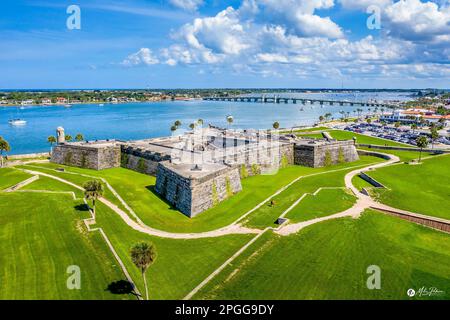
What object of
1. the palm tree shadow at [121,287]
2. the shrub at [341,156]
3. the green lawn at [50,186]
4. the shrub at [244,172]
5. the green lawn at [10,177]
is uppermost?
the shrub at [341,156]

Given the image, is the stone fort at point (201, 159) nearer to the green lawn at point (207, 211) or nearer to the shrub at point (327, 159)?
the shrub at point (327, 159)

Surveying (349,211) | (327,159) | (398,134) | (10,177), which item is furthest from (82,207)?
(398,134)

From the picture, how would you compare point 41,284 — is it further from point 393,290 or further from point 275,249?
point 393,290

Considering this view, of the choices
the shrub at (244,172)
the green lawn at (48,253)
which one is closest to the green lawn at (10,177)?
the green lawn at (48,253)

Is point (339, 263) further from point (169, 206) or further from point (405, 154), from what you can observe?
point (405, 154)
